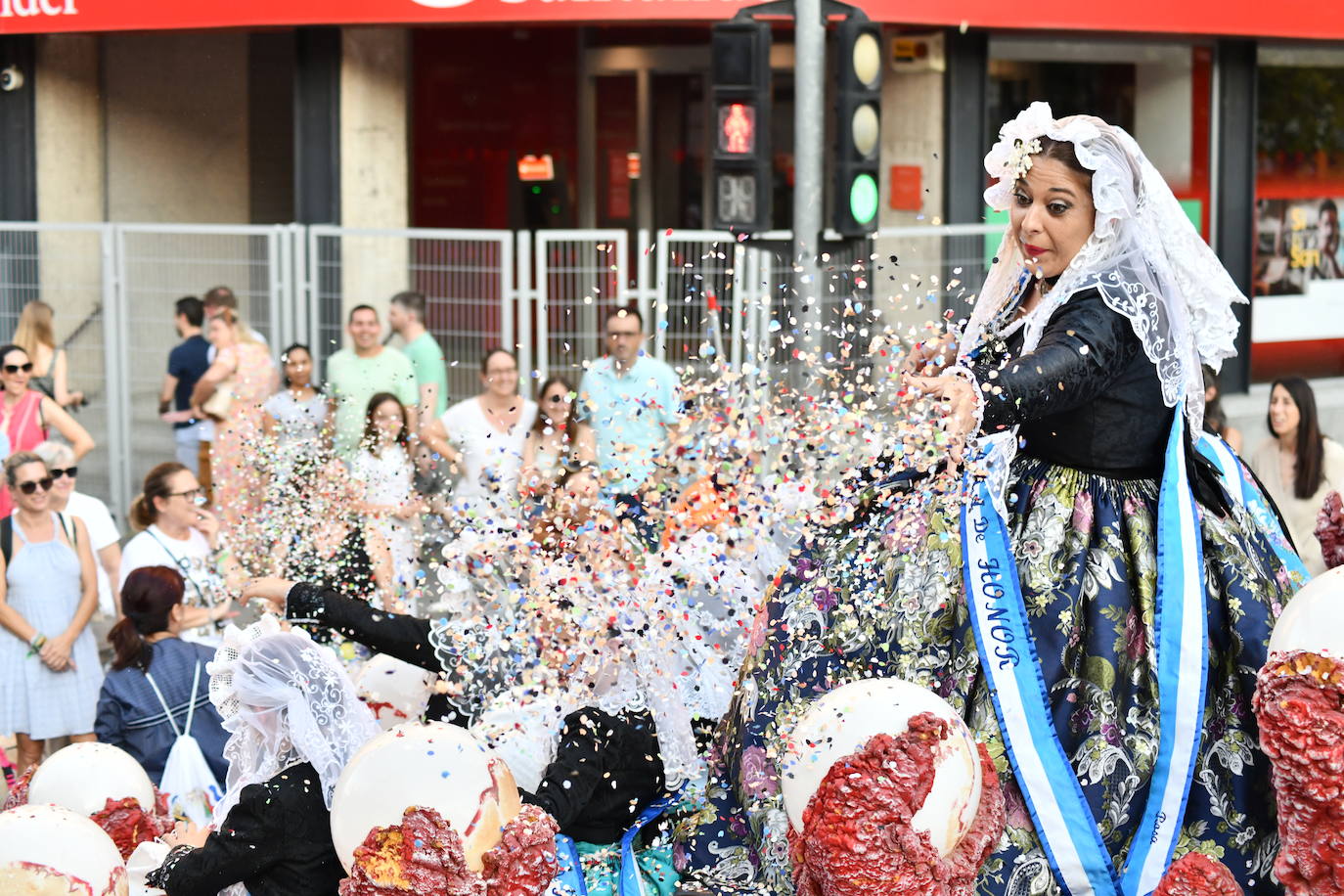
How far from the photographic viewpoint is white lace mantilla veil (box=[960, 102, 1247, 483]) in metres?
3.74

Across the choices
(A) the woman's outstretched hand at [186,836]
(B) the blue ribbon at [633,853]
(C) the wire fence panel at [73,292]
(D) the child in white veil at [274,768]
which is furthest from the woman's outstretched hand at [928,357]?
(C) the wire fence panel at [73,292]

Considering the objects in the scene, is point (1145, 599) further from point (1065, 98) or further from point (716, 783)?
point (1065, 98)

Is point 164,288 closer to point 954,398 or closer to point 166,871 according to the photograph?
point 166,871

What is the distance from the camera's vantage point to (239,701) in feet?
12.9

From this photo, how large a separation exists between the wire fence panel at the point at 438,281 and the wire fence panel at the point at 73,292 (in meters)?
1.24

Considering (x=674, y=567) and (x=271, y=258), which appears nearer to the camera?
(x=674, y=567)

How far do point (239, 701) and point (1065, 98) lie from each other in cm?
913

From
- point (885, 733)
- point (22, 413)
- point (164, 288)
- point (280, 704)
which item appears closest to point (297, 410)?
point (22, 413)

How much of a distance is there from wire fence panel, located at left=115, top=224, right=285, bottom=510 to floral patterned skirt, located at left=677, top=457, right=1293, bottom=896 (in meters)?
6.54

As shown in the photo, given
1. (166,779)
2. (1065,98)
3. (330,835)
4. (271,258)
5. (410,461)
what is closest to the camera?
(330,835)

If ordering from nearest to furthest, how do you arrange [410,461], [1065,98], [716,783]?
[716,783] < [410,461] < [1065,98]

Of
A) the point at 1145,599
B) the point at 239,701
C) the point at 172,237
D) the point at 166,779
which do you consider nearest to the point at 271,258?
the point at 172,237

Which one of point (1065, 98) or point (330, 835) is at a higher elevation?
point (1065, 98)

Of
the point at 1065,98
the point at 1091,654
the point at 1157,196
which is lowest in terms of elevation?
the point at 1091,654
